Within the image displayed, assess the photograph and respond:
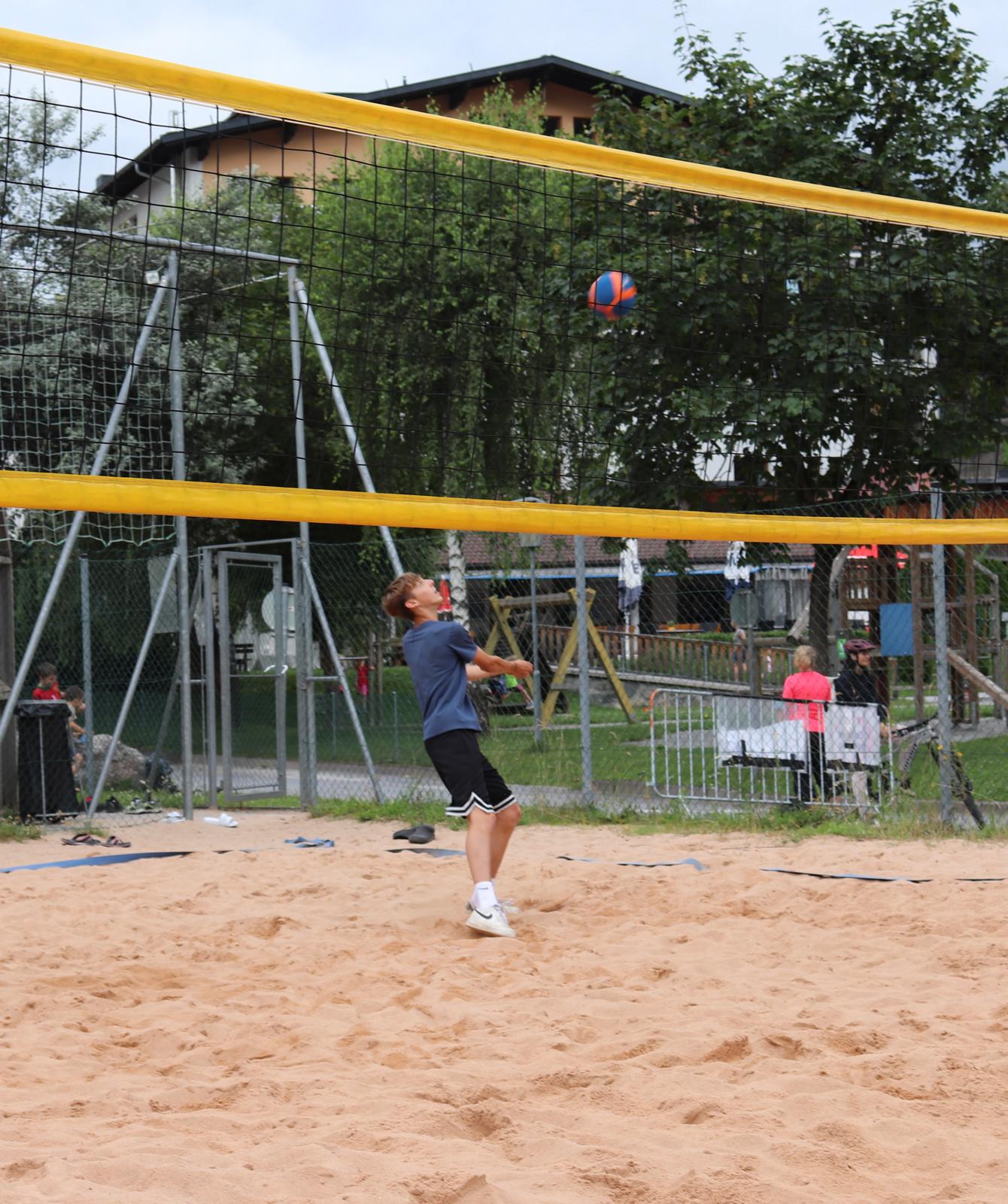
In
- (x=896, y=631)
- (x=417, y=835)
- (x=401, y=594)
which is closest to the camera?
(x=401, y=594)

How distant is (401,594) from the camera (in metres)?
5.78

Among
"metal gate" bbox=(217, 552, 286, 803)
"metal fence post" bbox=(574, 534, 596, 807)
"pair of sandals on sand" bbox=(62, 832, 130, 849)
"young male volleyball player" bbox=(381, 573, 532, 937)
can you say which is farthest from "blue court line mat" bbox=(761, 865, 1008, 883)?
"metal gate" bbox=(217, 552, 286, 803)

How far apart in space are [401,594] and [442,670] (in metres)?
0.37

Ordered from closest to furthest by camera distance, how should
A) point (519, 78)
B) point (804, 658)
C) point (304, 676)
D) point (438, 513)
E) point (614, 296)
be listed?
point (438, 513) < point (614, 296) < point (804, 658) < point (304, 676) < point (519, 78)

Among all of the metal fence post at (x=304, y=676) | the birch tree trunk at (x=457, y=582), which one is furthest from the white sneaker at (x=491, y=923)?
the birch tree trunk at (x=457, y=582)

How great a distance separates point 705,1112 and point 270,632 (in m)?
9.23

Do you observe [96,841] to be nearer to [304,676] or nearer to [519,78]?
[304,676]

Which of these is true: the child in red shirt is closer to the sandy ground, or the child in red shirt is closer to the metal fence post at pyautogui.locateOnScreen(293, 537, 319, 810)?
the metal fence post at pyautogui.locateOnScreen(293, 537, 319, 810)

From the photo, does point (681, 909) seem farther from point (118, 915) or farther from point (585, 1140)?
point (585, 1140)

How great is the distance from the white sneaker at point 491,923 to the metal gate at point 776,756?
11.9 feet

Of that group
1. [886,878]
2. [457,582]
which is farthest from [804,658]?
[457,582]

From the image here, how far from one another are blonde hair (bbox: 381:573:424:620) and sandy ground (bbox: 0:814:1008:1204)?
4.41 feet

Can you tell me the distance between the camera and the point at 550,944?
5266 millimetres

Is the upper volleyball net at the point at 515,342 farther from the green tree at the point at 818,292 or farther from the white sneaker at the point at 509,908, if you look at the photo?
the white sneaker at the point at 509,908
